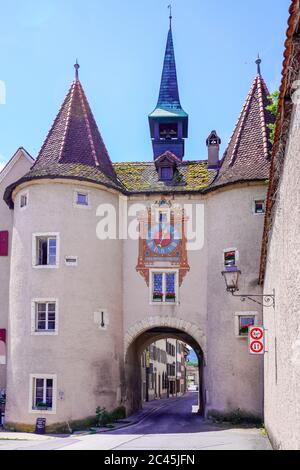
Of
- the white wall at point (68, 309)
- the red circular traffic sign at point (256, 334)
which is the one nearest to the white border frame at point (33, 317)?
the white wall at point (68, 309)

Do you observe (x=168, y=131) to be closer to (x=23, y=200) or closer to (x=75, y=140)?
(x=75, y=140)

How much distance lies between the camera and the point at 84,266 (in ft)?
84.9

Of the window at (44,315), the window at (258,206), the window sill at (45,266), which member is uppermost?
the window at (258,206)

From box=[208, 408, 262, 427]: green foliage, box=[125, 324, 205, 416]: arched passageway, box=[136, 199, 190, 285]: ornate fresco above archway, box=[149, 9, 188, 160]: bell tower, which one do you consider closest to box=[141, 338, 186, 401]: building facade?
box=[125, 324, 205, 416]: arched passageway

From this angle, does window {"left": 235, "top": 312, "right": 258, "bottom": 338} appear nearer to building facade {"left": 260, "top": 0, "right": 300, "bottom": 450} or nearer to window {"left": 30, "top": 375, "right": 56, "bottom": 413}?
window {"left": 30, "top": 375, "right": 56, "bottom": 413}

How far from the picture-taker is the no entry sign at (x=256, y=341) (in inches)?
651

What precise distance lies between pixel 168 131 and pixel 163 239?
349 inches

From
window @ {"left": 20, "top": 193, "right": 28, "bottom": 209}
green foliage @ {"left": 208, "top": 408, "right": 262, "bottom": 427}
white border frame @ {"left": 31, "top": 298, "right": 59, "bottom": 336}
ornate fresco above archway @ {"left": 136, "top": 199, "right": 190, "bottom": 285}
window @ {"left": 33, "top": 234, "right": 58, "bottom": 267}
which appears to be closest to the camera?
green foliage @ {"left": 208, "top": 408, "right": 262, "bottom": 427}

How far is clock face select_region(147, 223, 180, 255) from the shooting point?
2753 cm

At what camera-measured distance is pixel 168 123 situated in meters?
34.4

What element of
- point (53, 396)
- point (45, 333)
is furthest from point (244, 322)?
point (53, 396)

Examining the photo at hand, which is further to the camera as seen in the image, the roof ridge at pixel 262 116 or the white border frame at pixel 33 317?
the roof ridge at pixel 262 116

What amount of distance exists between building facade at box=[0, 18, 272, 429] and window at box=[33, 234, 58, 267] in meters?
0.06

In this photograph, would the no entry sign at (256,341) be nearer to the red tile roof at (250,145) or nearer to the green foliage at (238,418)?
the green foliage at (238,418)
